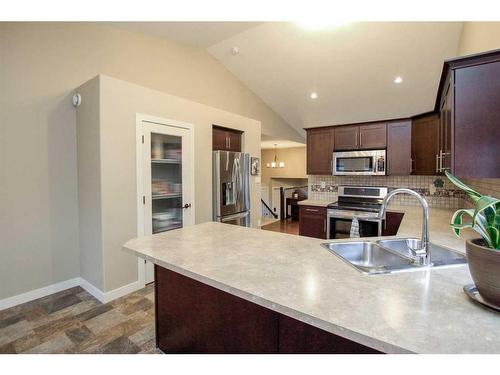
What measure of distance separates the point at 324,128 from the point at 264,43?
1.64 meters

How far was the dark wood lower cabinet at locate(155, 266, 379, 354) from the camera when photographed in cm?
108

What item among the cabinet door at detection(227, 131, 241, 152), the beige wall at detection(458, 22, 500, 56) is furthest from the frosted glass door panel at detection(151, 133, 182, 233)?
the beige wall at detection(458, 22, 500, 56)

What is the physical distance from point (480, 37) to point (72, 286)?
463cm

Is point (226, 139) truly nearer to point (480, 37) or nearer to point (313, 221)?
point (313, 221)

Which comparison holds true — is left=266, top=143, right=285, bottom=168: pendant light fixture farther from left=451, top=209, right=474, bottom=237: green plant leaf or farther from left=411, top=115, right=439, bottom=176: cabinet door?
left=451, top=209, right=474, bottom=237: green plant leaf

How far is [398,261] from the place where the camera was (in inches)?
59.4

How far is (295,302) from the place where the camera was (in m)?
0.93

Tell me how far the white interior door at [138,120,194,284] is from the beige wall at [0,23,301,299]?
0.83 meters

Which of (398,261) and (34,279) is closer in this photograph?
(398,261)

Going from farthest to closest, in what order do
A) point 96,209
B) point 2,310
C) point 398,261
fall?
point 96,209
point 2,310
point 398,261

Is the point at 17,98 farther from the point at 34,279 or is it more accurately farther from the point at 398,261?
the point at 398,261

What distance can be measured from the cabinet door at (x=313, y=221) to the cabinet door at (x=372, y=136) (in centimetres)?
122

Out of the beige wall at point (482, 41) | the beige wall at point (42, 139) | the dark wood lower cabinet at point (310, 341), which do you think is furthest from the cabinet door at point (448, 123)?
the beige wall at point (42, 139)
